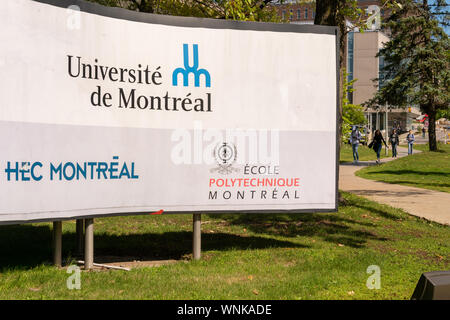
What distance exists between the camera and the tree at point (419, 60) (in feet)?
132

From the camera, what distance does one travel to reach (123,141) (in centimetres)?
665

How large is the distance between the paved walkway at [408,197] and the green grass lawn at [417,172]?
5.12 ft

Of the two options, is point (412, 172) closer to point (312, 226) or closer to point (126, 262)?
point (312, 226)

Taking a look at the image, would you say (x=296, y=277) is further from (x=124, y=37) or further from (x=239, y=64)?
(x=124, y=37)

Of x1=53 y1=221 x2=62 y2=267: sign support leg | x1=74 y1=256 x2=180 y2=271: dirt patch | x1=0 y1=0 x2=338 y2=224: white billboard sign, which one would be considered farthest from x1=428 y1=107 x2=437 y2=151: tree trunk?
x1=53 y1=221 x2=62 y2=267: sign support leg

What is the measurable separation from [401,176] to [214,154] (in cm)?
1758

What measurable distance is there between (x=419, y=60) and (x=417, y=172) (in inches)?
742

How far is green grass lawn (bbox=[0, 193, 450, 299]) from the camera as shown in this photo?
18.8ft

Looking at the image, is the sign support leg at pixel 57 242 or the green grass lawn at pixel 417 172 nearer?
the sign support leg at pixel 57 242

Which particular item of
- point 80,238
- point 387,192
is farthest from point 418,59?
point 80,238

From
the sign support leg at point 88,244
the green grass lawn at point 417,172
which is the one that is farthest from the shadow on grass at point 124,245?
the green grass lawn at point 417,172

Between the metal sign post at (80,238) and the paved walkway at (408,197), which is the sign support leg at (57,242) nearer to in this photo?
the metal sign post at (80,238)

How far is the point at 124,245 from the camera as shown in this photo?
8.44m
